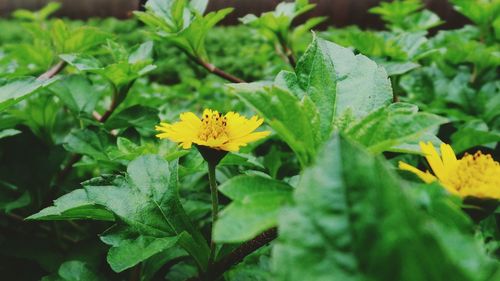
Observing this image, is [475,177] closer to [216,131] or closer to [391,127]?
[391,127]

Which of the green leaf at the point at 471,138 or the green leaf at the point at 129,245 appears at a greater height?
the green leaf at the point at 129,245

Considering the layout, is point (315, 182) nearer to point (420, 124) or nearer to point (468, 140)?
point (420, 124)

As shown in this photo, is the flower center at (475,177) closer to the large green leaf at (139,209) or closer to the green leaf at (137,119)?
the large green leaf at (139,209)

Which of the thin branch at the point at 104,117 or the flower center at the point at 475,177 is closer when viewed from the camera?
the flower center at the point at 475,177

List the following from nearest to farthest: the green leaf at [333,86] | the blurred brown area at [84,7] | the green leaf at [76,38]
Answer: the green leaf at [333,86]
the green leaf at [76,38]
the blurred brown area at [84,7]

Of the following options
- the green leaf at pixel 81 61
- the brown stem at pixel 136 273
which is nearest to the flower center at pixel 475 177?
the brown stem at pixel 136 273

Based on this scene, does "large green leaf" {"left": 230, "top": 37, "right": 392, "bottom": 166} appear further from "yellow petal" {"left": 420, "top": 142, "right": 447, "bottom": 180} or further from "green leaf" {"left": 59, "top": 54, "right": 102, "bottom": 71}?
"green leaf" {"left": 59, "top": 54, "right": 102, "bottom": 71}

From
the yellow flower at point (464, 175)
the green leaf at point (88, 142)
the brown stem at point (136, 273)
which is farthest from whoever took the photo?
the green leaf at point (88, 142)

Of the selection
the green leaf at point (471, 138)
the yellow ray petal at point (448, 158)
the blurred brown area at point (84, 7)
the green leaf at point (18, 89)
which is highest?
the green leaf at point (18, 89)
